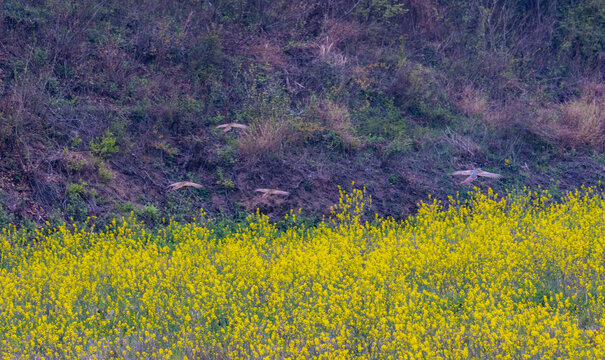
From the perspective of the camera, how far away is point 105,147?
10.1 metres

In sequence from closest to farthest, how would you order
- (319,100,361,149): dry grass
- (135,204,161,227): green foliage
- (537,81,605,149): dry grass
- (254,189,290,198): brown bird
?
(135,204,161,227): green foliage → (254,189,290,198): brown bird → (319,100,361,149): dry grass → (537,81,605,149): dry grass

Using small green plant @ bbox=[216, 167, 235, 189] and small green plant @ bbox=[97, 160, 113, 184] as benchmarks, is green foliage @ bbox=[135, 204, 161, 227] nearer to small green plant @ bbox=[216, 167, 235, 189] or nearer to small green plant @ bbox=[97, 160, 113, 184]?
small green plant @ bbox=[97, 160, 113, 184]

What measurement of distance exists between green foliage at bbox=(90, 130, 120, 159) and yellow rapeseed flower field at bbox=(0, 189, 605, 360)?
6.17ft

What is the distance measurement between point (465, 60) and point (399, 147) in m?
4.80

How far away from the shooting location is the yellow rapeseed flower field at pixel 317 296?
4.83m

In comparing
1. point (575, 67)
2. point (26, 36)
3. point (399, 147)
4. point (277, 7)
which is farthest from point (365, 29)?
point (26, 36)

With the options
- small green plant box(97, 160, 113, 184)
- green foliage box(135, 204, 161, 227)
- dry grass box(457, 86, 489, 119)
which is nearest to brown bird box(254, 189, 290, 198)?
green foliage box(135, 204, 161, 227)

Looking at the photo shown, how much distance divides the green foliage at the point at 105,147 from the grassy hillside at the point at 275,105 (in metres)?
0.03

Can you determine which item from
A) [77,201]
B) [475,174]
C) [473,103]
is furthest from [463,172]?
[77,201]

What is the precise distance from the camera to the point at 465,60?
15594 millimetres

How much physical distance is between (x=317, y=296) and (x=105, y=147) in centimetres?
558

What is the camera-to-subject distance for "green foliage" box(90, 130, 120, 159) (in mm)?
10141

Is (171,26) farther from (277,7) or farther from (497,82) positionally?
(497,82)

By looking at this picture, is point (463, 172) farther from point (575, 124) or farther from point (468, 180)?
point (575, 124)
